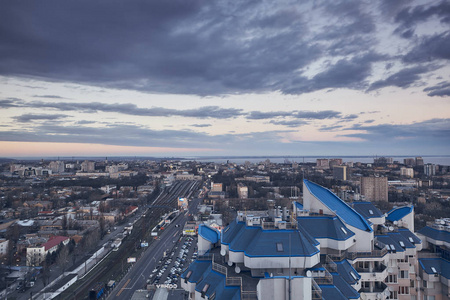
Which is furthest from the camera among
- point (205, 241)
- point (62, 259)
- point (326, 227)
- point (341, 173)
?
point (341, 173)

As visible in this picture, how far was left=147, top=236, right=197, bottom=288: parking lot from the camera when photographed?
77.5ft

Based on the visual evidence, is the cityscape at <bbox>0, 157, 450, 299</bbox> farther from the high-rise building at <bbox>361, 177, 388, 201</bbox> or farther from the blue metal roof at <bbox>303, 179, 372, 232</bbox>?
the high-rise building at <bbox>361, 177, 388, 201</bbox>

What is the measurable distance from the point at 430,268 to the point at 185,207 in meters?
48.9

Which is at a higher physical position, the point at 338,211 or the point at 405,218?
the point at 338,211

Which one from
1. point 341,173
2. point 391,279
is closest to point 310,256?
point 391,279

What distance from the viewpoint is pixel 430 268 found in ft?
48.1

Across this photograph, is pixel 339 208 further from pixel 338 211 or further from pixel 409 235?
pixel 409 235

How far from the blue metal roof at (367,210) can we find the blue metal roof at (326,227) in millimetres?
3628

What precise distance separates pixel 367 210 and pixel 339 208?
10.0 feet

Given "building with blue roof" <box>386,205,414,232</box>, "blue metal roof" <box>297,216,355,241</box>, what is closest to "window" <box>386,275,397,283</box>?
"blue metal roof" <box>297,216,355,241</box>

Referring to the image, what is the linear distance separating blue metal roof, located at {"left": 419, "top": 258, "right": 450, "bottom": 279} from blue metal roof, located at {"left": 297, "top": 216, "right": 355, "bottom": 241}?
4957mm

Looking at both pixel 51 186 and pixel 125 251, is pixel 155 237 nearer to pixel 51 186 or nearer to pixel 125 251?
pixel 125 251

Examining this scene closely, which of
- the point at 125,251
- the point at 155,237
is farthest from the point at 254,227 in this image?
the point at 155,237

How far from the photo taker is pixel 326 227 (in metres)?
12.9
